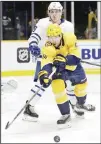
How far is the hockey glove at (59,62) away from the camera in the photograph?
8.99 ft

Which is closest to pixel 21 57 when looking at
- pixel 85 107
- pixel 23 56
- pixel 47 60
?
pixel 23 56

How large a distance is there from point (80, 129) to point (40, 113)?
0.54 meters

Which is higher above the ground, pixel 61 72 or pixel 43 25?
pixel 43 25

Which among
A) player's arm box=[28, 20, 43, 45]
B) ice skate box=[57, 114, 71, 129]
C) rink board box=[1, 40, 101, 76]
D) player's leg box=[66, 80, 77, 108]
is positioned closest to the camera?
ice skate box=[57, 114, 71, 129]

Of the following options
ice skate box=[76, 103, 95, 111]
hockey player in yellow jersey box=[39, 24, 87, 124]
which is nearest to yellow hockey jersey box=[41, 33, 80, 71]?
hockey player in yellow jersey box=[39, 24, 87, 124]

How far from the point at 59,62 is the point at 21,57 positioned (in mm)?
2058

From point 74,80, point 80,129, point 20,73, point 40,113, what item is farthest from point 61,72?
point 20,73

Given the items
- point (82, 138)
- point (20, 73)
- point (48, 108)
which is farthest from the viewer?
point (20, 73)

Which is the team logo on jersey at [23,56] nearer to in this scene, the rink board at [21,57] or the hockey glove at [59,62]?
the rink board at [21,57]

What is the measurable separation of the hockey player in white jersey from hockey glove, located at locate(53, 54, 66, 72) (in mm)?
205

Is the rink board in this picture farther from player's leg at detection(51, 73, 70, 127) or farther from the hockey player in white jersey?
player's leg at detection(51, 73, 70, 127)

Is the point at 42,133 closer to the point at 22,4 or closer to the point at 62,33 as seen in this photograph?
the point at 62,33

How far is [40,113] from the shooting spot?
3.32 meters

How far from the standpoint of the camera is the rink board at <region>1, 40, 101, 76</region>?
15.5 feet
